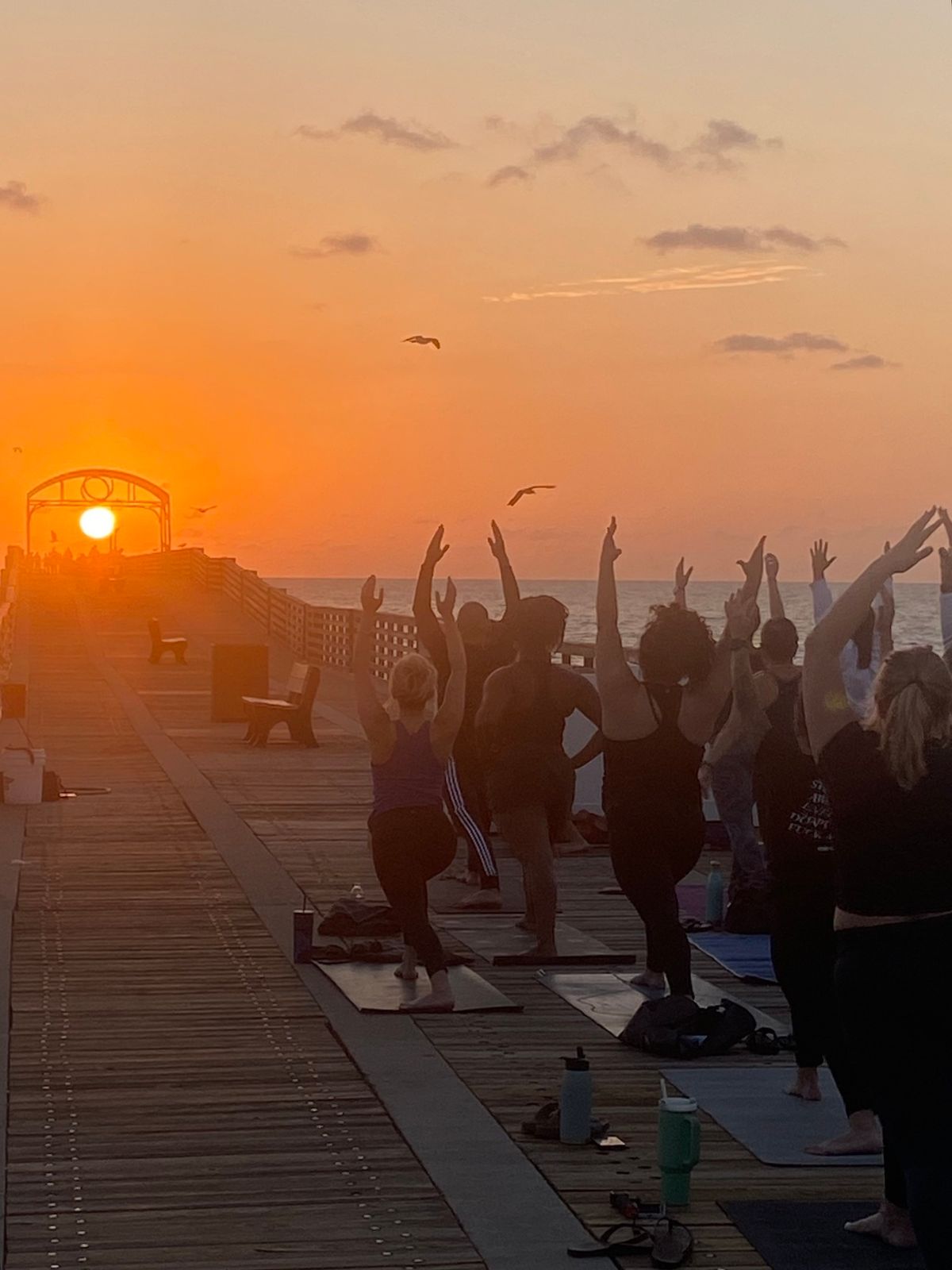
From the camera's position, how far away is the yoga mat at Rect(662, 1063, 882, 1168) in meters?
6.50

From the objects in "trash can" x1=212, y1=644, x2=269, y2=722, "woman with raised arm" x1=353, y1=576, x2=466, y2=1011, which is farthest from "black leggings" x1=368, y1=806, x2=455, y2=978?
"trash can" x1=212, y1=644, x2=269, y2=722

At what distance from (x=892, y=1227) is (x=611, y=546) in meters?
3.07

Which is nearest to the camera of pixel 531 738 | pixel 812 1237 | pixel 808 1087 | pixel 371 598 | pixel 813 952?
pixel 812 1237

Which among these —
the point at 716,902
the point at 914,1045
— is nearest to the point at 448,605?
the point at 716,902

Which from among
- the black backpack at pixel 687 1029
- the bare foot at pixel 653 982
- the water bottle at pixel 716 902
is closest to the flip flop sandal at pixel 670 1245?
the black backpack at pixel 687 1029

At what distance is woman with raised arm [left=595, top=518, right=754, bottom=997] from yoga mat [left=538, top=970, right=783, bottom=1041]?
84 cm

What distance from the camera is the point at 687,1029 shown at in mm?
8008

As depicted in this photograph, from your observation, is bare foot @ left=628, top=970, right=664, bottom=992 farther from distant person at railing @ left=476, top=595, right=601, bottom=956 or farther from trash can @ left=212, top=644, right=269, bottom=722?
trash can @ left=212, top=644, right=269, bottom=722

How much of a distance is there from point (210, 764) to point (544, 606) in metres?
12.5

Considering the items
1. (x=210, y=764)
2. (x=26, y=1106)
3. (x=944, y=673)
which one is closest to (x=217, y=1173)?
(x=26, y=1106)

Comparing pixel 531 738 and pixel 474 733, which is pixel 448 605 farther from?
pixel 474 733

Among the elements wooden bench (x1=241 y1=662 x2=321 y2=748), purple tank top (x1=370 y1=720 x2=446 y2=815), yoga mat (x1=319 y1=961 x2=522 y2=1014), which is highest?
purple tank top (x1=370 y1=720 x2=446 y2=815)

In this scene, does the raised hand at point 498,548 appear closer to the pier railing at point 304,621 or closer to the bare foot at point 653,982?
the bare foot at point 653,982

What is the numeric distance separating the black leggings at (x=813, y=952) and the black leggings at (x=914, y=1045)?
6.19 ft
